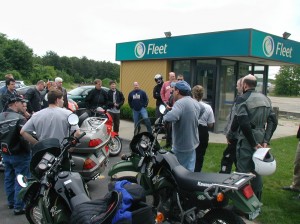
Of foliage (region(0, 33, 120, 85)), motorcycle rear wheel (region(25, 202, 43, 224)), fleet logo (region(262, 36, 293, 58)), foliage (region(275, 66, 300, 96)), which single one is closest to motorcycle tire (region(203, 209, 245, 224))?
motorcycle rear wheel (region(25, 202, 43, 224))

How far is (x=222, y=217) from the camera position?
10.9ft

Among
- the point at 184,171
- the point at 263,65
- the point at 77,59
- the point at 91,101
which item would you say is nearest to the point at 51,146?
the point at 184,171

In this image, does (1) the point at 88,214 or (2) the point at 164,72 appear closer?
(1) the point at 88,214

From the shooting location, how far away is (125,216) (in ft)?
7.78

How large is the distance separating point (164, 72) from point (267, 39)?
409 cm

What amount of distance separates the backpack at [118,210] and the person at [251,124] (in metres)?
2.33

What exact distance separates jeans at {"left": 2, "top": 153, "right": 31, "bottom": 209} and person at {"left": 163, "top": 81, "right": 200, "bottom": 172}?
7.15 ft

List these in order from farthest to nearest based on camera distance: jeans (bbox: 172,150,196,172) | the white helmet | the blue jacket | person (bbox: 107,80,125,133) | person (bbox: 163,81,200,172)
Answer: the blue jacket → person (bbox: 107,80,125,133) → jeans (bbox: 172,150,196,172) → person (bbox: 163,81,200,172) → the white helmet

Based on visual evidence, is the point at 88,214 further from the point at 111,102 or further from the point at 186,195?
the point at 111,102

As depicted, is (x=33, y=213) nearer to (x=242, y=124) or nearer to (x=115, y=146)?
(x=242, y=124)

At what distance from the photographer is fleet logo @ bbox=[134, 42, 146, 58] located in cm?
1412

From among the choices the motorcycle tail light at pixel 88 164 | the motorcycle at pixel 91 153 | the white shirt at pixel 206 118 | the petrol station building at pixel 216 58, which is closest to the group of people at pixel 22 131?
the motorcycle at pixel 91 153

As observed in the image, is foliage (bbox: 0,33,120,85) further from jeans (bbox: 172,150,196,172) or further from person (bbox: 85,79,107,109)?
jeans (bbox: 172,150,196,172)

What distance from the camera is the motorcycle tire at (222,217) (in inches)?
127
